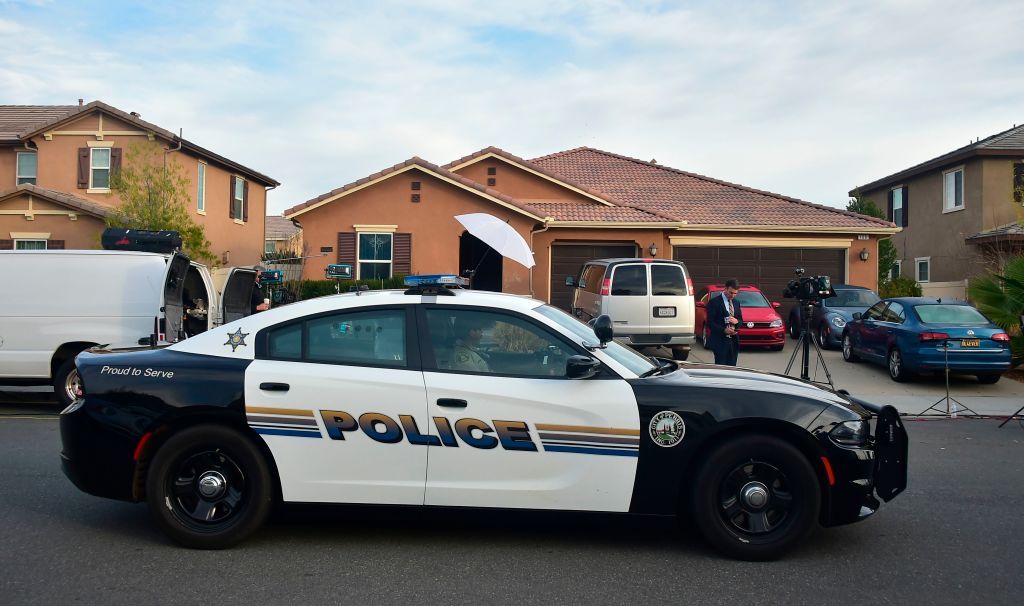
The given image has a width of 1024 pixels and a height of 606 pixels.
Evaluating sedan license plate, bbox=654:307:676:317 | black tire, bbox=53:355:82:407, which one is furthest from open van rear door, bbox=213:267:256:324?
sedan license plate, bbox=654:307:676:317

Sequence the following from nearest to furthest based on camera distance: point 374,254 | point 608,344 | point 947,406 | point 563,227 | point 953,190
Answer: point 608,344
point 947,406
point 374,254
point 563,227
point 953,190

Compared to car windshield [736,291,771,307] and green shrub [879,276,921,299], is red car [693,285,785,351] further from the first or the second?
green shrub [879,276,921,299]

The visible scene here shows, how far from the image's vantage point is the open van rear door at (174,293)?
10.5 meters

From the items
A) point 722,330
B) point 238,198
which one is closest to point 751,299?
point 722,330

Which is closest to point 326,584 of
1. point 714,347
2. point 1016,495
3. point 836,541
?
point 836,541

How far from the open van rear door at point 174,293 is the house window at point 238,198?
1969 centimetres

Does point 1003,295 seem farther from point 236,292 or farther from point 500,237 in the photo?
point 236,292

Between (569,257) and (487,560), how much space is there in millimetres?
17420

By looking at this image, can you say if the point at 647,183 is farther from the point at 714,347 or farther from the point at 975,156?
the point at 714,347

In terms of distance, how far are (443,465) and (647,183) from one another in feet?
75.4

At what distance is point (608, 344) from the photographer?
18.9 ft

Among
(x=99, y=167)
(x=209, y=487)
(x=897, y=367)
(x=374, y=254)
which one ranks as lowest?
(x=209, y=487)

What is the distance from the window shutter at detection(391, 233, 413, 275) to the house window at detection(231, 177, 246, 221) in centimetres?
1118

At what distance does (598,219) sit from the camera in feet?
70.9
